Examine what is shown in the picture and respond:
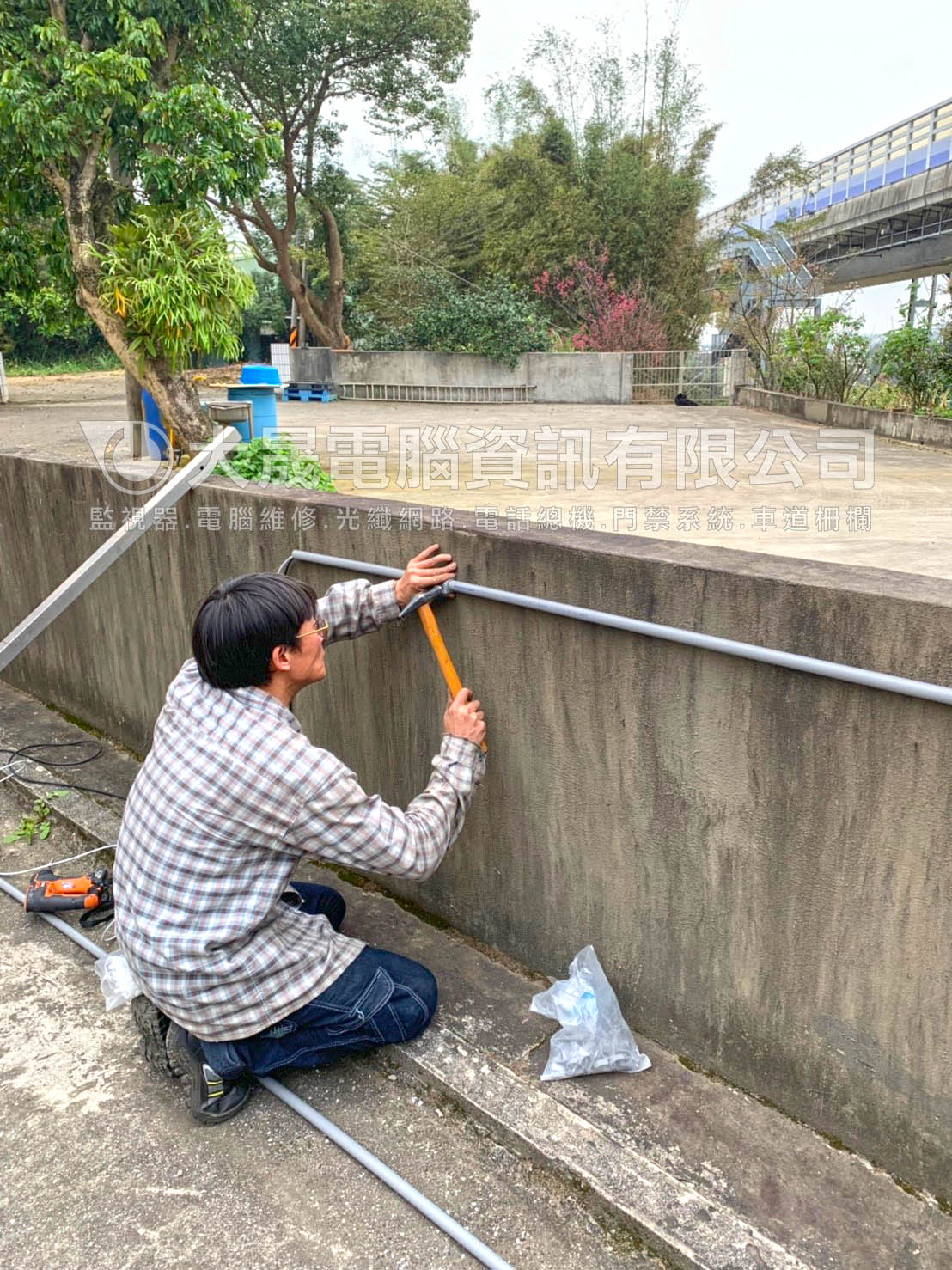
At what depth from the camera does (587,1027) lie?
2277mm

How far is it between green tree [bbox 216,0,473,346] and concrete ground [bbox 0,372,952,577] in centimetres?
493

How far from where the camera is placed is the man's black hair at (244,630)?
2.04m

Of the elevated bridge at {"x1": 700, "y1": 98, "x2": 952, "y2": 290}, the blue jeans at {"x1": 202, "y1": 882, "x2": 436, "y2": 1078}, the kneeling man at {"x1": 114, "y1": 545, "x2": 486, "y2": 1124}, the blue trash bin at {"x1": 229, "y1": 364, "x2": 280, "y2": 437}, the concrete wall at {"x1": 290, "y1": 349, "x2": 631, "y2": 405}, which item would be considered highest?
the elevated bridge at {"x1": 700, "y1": 98, "x2": 952, "y2": 290}

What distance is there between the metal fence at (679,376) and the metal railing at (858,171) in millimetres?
2998

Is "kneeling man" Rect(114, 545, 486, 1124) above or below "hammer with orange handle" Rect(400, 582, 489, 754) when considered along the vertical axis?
below

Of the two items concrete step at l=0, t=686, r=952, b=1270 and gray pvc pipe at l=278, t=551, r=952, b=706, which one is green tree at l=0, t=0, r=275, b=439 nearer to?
gray pvc pipe at l=278, t=551, r=952, b=706

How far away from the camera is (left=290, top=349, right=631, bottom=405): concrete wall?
17906 millimetres

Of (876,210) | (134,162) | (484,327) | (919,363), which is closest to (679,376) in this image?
(484,327)

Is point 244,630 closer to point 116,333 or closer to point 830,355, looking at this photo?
point 116,333

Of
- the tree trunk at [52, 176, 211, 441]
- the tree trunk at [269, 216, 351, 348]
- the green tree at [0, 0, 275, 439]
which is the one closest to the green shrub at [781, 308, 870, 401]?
the green tree at [0, 0, 275, 439]

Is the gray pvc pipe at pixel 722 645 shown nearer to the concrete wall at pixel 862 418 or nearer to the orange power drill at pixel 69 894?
the orange power drill at pixel 69 894

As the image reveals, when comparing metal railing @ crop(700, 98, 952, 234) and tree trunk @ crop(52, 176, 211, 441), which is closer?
tree trunk @ crop(52, 176, 211, 441)

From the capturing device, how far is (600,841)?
229 centimetres

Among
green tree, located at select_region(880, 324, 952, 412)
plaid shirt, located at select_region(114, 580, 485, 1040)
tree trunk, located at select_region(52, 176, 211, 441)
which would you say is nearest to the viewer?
plaid shirt, located at select_region(114, 580, 485, 1040)
